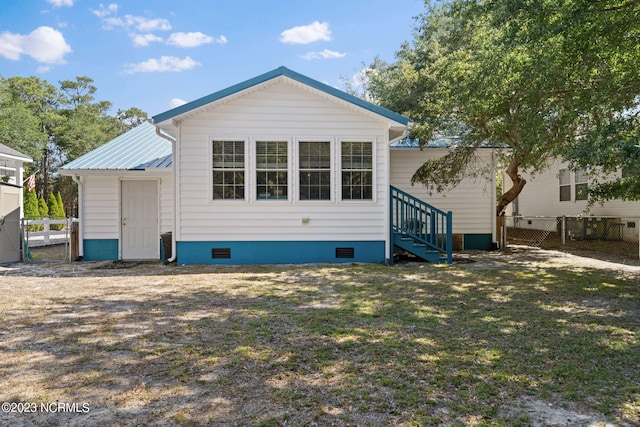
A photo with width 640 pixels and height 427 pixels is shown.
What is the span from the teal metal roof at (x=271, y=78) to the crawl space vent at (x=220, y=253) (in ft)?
10.3

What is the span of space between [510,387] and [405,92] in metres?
12.2

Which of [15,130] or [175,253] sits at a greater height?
[15,130]

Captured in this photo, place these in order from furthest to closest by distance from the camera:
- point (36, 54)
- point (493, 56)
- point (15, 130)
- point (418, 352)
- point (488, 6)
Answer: point (36, 54) → point (15, 130) → point (493, 56) → point (488, 6) → point (418, 352)

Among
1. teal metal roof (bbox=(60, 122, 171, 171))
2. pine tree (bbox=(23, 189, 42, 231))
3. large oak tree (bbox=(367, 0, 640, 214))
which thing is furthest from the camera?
pine tree (bbox=(23, 189, 42, 231))

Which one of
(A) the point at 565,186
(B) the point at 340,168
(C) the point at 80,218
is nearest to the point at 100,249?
(C) the point at 80,218

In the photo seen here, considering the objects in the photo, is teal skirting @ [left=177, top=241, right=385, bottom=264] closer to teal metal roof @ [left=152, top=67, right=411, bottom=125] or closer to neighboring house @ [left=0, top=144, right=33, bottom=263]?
teal metal roof @ [left=152, top=67, right=411, bottom=125]

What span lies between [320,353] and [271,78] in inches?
275

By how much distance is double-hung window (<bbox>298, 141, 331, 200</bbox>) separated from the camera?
947 centimetres

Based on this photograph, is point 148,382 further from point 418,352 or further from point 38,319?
point 38,319

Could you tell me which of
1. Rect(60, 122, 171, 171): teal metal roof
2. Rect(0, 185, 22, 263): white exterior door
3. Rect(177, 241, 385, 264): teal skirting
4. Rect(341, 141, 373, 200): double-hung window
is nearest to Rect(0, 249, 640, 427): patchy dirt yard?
Rect(177, 241, 385, 264): teal skirting

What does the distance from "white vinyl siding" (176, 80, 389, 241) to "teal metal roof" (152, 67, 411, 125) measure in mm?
225

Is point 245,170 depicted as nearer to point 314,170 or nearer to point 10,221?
point 314,170

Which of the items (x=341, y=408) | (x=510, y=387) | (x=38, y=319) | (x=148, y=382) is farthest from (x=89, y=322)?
(x=510, y=387)

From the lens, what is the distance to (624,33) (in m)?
6.08
